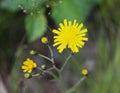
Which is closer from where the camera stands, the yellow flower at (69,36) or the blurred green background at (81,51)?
the yellow flower at (69,36)

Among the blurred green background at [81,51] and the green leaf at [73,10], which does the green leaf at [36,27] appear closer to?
the blurred green background at [81,51]

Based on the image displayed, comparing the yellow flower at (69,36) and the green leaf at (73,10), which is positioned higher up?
the green leaf at (73,10)

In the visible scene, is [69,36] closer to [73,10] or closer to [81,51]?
[73,10]

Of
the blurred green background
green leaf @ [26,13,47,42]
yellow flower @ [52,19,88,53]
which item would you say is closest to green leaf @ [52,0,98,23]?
the blurred green background

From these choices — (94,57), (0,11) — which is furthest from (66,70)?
(0,11)

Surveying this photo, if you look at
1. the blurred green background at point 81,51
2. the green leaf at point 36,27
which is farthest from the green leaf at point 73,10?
the green leaf at point 36,27

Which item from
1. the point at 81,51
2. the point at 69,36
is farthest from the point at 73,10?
the point at 69,36
